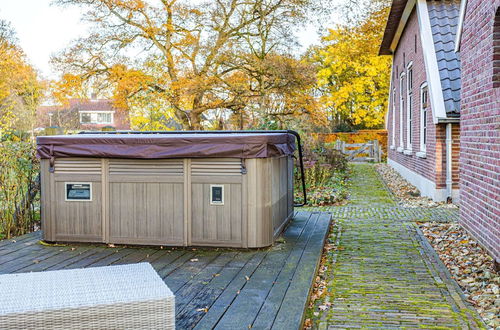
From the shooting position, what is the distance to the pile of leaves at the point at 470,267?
4.95 meters

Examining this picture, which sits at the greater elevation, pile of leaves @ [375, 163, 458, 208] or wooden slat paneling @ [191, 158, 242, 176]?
wooden slat paneling @ [191, 158, 242, 176]

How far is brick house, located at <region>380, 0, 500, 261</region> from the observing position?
6.64m

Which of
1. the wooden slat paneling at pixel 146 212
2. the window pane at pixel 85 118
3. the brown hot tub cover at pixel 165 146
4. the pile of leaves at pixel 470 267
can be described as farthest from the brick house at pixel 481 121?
the window pane at pixel 85 118

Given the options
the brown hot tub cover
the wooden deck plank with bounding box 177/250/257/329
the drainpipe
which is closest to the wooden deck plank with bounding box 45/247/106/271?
the brown hot tub cover

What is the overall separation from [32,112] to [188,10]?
15461mm

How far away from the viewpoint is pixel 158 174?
6.55 meters

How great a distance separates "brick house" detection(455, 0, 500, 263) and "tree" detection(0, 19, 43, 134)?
2058 cm

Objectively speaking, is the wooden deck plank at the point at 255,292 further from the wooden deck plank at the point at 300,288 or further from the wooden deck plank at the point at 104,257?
the wooden deck plank at the point at 104,257

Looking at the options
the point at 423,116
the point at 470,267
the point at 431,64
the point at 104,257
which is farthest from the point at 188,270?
the point at 423,116

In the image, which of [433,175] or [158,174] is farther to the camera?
[433,175]

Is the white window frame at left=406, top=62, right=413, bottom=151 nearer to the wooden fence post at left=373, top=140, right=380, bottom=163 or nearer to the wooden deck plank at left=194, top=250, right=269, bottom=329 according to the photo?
the wooden fence post at left=373, top=140, right=380, bottom=163

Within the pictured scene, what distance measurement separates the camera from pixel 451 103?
11.3m

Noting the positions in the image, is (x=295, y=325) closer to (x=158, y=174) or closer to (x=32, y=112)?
(x=158, y=174)

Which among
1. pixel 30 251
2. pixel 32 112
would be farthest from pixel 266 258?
pixel 32 112
